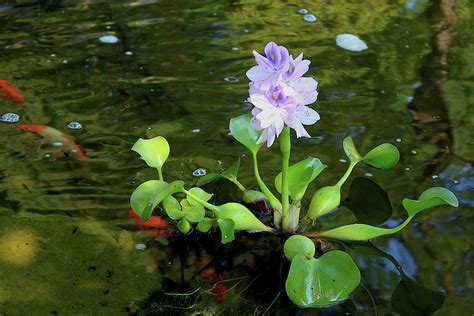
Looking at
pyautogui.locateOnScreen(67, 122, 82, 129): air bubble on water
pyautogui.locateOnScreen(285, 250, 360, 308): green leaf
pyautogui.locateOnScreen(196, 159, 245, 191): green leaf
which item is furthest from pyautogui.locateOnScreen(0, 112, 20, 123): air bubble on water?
pyautogui.locateOnScreen(285, 250, 360, 308): green leaf

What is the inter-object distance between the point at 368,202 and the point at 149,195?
0.50 metres

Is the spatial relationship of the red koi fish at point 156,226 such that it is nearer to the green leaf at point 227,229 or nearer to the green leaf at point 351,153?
the green leaf at point 227,229

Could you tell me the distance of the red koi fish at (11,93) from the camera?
67.8 inches

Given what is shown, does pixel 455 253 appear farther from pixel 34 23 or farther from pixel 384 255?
pixel 34 23

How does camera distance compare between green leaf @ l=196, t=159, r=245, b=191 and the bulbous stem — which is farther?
green leaf @ l=196, t=159, r=245, b=191

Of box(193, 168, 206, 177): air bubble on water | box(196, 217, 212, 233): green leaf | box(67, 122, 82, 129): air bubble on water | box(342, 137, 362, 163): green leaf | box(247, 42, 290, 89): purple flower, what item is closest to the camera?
box(247, 42, 290, 89): purple flower

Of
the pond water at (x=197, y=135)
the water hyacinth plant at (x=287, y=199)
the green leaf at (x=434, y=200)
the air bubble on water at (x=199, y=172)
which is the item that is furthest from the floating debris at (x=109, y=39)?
the green leaf at (x=434, y=200)

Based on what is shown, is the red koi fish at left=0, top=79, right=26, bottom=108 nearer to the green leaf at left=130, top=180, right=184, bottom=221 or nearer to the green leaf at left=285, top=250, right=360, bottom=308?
the green leaf at left=130, top=180, right=184, bottom=221

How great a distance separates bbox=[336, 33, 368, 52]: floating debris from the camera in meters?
2.04

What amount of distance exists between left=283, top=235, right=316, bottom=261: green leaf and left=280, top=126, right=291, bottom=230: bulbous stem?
0.08m

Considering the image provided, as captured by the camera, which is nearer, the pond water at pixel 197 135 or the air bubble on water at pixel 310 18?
the pond water at pixel 197 135

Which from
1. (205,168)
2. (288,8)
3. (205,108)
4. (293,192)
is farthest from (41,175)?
(288,8)

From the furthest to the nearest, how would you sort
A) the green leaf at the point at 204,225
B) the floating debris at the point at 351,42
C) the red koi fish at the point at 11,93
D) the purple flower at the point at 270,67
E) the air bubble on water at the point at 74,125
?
the floating debris at the point at 351,42, the red koi fish at the point at 11,93, the air bubble on water at the point at 74,125, the green leaf at the point at 204,225, the purple flower at the point at 270,67

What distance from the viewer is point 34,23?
218 centimetres
